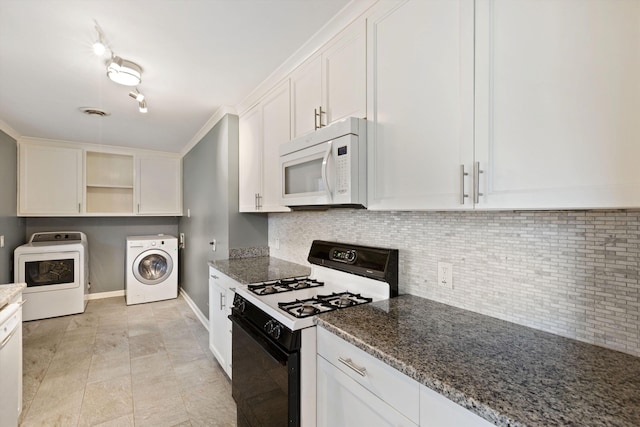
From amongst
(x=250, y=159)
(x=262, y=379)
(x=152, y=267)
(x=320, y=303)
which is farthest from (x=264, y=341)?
(x=152, y=267)

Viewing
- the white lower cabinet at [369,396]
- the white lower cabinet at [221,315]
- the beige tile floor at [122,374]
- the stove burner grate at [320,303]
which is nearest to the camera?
the white lower cabinet at [369,396]

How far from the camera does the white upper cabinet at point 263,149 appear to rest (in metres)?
2.19

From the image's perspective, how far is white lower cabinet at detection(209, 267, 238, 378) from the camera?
2.30m

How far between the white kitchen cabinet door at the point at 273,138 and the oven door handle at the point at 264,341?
0.82m

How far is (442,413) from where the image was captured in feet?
2.60

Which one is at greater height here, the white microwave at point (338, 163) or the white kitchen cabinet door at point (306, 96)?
the white kitchen cabinet door at point (306, 96)

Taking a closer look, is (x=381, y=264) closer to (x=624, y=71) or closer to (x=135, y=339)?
(x=624, y=71)

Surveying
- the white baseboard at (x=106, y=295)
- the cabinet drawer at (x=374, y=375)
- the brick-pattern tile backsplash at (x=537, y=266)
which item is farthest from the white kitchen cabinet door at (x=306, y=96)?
the white baseboard at (x=106, y=295)

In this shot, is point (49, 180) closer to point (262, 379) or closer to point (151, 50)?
point (151, 50)

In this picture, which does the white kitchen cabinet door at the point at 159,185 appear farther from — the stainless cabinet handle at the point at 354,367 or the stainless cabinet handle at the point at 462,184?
the stainless cabinet handle at the point at 462,184

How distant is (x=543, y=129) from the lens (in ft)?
2.80

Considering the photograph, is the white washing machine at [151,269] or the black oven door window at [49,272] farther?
the white washing machine at [151,269]

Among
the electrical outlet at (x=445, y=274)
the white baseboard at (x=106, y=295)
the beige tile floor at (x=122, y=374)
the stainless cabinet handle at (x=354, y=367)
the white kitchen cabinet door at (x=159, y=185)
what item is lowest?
the beige tile floor at (x=122, y=374)

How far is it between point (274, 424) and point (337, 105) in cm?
162
